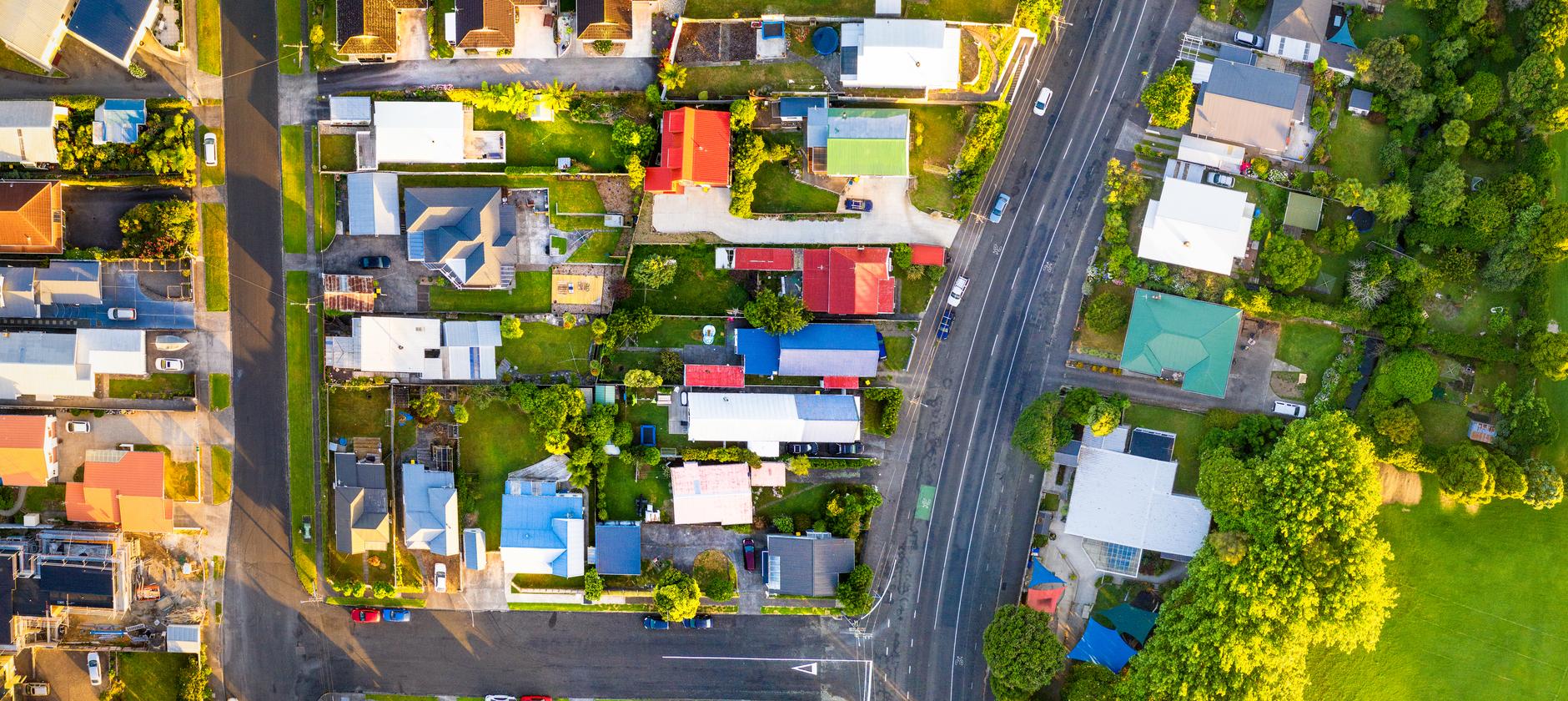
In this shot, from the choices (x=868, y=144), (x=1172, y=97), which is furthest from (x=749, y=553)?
(x=1172, y=97)

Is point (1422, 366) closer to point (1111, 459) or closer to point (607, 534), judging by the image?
point (1111, 459)

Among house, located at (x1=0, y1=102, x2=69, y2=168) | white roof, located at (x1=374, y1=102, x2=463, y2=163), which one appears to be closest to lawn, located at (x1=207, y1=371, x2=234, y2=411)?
house, located at (x1=0, y1=102, x2=69, y2=168)

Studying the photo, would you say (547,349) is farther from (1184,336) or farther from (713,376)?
(1184,336)

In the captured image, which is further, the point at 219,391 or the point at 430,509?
the point at 219,391

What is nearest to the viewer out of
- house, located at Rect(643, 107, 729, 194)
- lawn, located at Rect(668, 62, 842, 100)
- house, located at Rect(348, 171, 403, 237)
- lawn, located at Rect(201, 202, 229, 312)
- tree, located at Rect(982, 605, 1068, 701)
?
tree, located at Rect(982, 605, 1068, 701)

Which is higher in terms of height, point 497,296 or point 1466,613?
point 497,296

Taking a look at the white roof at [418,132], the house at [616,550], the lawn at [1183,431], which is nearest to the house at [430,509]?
the house at [616,550]

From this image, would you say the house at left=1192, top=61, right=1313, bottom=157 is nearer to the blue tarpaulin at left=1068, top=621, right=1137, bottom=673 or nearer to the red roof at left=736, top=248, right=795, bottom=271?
the red roof at left=736, top=248, right=795, bottom=271
